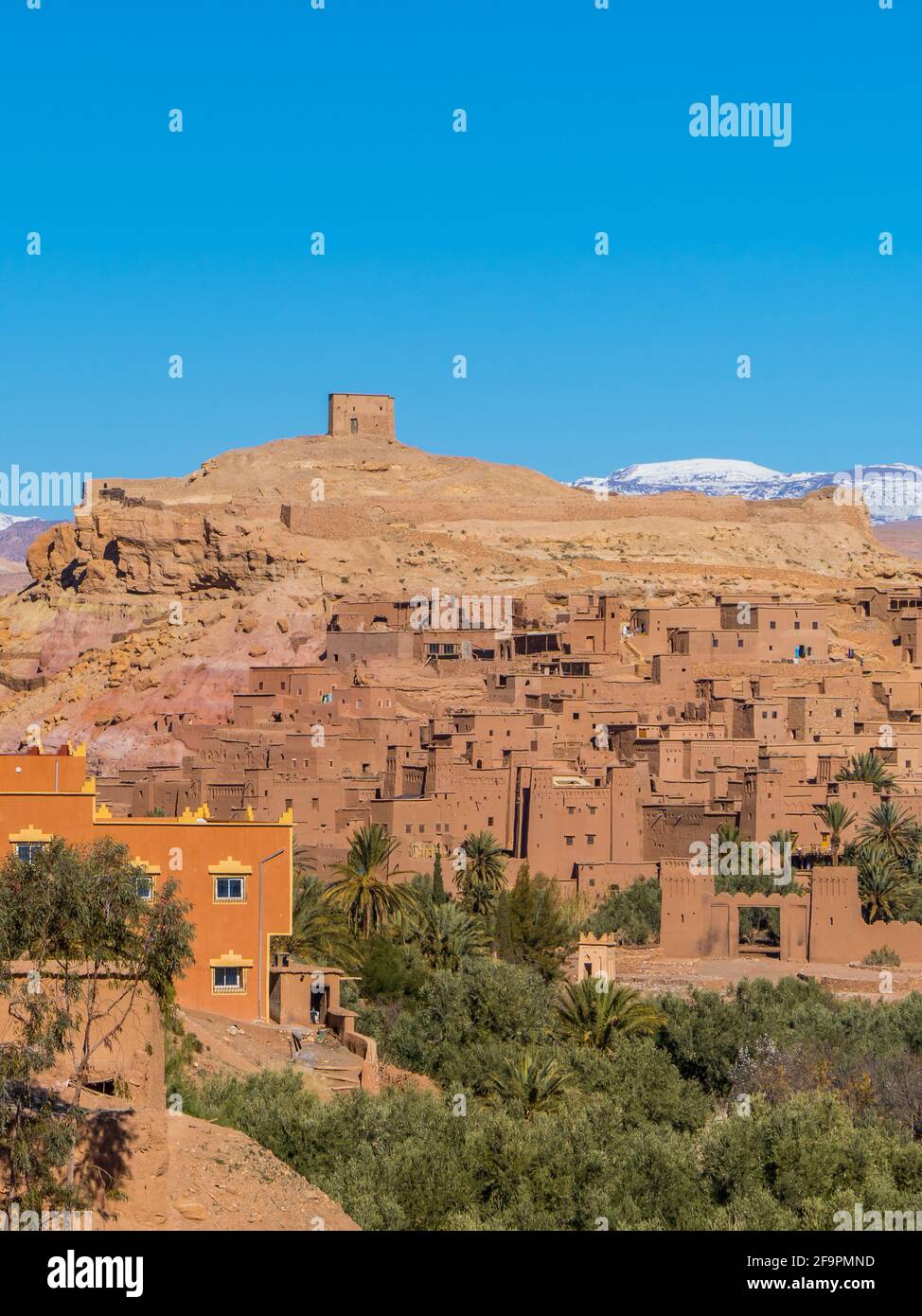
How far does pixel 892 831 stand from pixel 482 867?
880 cm

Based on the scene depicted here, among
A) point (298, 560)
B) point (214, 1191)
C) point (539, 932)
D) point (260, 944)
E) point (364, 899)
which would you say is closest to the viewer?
point (214, 1191)

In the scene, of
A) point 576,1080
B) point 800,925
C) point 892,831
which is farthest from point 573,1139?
point 892,831

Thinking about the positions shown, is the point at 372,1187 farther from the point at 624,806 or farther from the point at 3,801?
the point at 624,806

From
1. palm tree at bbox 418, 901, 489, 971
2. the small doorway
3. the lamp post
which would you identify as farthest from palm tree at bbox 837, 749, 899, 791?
the lamp post

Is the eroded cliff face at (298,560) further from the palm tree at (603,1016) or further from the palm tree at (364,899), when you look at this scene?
the palm tree at (603,1016)

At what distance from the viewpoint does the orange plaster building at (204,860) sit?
25.7 m

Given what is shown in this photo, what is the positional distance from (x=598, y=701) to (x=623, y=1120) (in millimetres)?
31963

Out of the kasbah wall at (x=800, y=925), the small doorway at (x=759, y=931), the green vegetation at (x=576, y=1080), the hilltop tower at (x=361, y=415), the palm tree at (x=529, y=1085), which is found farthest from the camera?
the hilltop tower at (x=361, y=415)

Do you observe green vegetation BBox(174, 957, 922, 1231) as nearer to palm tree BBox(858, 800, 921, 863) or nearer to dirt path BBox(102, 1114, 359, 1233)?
dirt path BBox(102, 1114, 359, 1233)

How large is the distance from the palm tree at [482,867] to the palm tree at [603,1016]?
41.6ft

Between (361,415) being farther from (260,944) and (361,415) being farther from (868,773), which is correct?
(260,944)

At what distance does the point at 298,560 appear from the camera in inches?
3036

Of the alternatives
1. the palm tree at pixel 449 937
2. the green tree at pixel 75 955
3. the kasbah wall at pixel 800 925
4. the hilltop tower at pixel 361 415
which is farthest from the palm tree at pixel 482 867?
the hilltop tower at pixel 361 415

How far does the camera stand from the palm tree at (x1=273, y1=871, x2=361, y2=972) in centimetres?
3390
